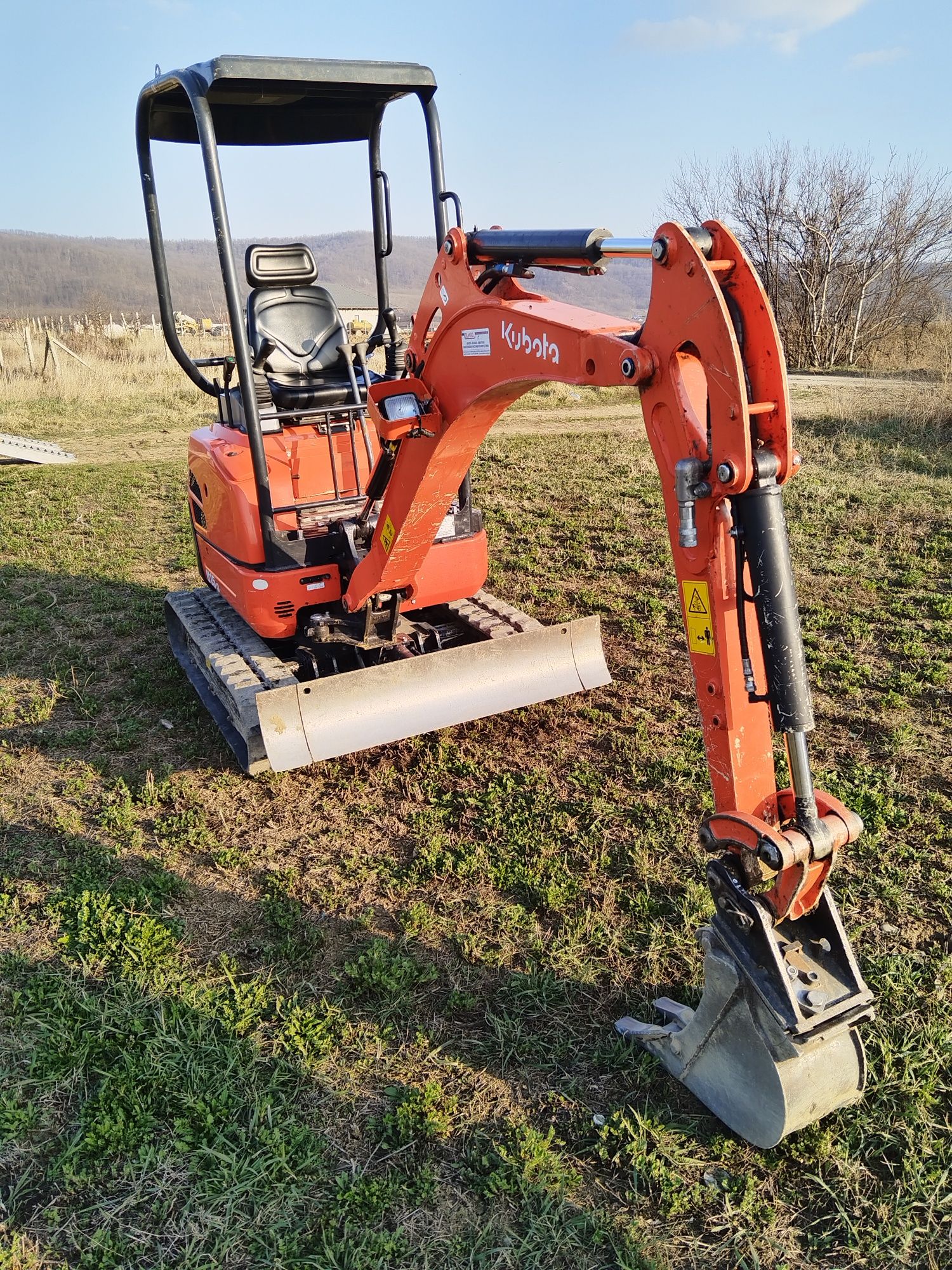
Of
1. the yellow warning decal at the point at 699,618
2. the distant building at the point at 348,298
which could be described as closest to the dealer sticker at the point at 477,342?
the yellow warning decal at the point at 699,618

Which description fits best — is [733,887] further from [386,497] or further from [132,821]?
[132,821]

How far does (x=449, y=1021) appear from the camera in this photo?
3.19 meters

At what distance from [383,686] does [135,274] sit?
99.0 meters

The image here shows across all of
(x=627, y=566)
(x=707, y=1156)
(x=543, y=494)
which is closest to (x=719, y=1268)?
(x=707, y=1156)

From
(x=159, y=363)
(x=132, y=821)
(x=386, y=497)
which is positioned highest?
(x=159, y=363)

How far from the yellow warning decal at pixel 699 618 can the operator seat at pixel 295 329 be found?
3.04m

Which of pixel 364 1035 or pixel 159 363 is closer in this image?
pixel 364 1035

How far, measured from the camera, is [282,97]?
462 cm

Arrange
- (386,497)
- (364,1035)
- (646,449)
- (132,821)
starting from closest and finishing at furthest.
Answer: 1. (364,1035)
2. (386,497)
3. (132,821)
4. (646,449)

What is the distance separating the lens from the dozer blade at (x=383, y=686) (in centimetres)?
425

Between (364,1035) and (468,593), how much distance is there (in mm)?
2657

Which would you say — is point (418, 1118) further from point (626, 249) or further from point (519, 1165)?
point (626, 249)

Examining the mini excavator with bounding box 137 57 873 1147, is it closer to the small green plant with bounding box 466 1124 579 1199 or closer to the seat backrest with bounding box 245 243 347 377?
the seat backrest with bounding box 245 243 347 377

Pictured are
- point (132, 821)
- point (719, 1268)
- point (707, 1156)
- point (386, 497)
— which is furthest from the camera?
point (132, 821)
